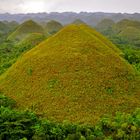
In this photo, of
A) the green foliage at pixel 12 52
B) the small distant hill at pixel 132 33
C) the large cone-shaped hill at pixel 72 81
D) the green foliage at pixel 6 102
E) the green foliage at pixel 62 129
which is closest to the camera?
the green foliage at pixel 62 129

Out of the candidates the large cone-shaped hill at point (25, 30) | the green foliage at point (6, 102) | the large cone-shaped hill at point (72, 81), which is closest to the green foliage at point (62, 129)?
the large cone-shaped hill at point (72, 81)

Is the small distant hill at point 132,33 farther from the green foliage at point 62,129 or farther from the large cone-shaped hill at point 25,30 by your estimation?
the green foliage at point 62,129

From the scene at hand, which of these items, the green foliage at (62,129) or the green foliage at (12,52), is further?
the green foliage at (12,52)

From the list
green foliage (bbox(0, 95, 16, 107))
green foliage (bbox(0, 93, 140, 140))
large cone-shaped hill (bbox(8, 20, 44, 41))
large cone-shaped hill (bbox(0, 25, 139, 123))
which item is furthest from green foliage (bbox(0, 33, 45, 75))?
large cone-shaped hill (bbox(8, 20, 44, 41))

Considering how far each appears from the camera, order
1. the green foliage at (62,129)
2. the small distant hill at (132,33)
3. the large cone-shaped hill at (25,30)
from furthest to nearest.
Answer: the small distant hill at (132,33) → the large cone-shaped hill at (25,30) → the green foliage at (62,129)

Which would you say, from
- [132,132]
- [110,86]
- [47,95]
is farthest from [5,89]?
[132,132]

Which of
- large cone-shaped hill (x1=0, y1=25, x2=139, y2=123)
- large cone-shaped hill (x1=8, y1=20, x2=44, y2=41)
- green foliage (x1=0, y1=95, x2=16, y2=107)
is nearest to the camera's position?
large cone-shaped hill (x1=0, y1=25, x2=139, y2=123)

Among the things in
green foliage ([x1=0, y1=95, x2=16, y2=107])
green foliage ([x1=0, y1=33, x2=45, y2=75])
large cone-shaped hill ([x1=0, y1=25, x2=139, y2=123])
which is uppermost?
large cone-shaped hill ([x1=0, y1=25, x2=139, y2=123])

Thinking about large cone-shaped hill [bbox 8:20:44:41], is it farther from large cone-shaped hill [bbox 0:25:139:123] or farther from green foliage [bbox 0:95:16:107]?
green foliage [bbox 0:95:16:107]

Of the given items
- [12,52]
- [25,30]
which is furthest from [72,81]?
[25,30]
